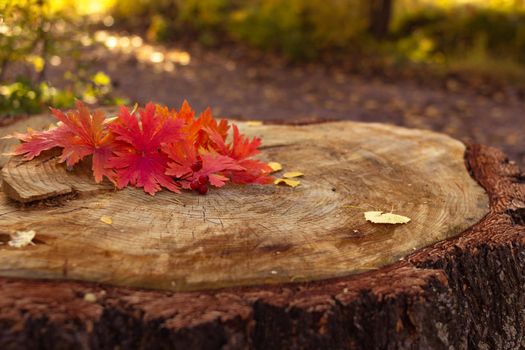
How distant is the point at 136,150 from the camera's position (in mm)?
2094

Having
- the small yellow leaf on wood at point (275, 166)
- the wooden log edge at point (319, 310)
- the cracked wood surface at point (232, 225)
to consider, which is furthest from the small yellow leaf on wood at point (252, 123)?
the wooden log edge at point (319, 310)

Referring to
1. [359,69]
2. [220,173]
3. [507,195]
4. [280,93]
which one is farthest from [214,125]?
[359,69]

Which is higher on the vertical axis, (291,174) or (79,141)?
(79,141)

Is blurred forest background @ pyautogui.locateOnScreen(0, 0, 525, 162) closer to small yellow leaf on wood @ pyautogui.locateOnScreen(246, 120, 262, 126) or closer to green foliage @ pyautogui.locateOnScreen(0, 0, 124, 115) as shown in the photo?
green foliage @ pyautogui.locateOnScreen(0, 0, 124, 115)

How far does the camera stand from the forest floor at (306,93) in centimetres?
686

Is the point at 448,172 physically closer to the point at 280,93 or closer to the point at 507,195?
the point at 507,195

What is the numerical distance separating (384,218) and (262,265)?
0.50 m

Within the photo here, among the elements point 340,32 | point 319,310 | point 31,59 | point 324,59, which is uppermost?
point 340,32

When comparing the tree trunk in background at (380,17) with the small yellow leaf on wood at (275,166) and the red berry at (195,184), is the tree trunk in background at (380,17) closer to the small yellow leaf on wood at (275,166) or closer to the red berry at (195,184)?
Answer: the small yellow leaf on wood at (275,166)

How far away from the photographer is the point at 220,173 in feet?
7.23

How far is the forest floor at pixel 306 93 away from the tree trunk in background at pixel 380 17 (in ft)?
3.39

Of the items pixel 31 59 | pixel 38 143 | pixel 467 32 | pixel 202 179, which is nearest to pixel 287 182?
pixel 202 179

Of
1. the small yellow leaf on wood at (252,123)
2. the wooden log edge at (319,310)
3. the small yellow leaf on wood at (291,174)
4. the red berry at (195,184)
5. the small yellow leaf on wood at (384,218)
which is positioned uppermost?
the small yellow leaf on wood at (252,123)

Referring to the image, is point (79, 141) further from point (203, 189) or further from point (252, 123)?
point (252, 123)
